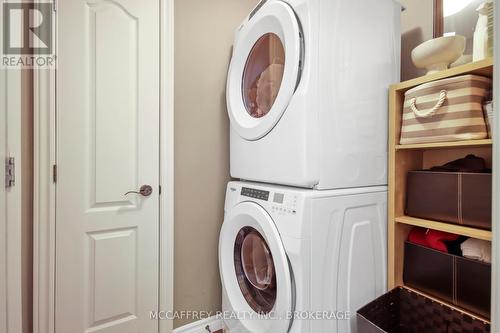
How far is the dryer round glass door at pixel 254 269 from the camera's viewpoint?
0.98 metres

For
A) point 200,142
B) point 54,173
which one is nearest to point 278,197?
point 200,142

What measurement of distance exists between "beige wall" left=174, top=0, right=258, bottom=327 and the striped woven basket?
1.00m

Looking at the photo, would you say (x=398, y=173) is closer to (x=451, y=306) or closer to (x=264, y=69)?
(x=451, y=306)

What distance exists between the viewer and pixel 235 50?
1.40 m

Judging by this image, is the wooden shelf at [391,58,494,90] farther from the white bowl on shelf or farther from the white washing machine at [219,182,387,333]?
the white washing machine at [219,182,387,333]

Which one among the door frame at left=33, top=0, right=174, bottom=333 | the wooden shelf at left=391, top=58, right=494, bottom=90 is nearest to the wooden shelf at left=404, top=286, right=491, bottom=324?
the wooden shelf at left=391, top=58, right=494, bottom=90

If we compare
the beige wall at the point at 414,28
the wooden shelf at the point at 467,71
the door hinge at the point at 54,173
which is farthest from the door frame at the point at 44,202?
the beige wall at the point at 414,28

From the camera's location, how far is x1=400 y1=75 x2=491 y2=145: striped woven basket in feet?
3.06

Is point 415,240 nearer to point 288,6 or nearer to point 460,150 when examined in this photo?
point 460,150

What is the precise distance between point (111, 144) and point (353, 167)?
1139 mm

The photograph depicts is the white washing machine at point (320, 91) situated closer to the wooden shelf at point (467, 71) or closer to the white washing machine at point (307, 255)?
the white washing machine at point (307, 255)

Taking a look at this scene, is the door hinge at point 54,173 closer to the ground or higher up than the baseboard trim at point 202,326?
higher up

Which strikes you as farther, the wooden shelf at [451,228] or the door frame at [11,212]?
the door frame at [11,212]

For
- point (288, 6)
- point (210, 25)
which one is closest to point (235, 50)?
point (210, 25)
